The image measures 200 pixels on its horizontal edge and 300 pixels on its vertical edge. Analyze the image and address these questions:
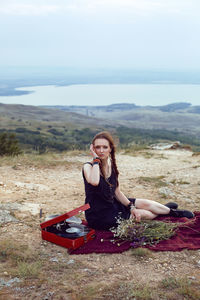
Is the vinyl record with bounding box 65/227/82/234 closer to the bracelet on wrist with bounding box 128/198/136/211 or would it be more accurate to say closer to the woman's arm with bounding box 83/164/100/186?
the woman's arm with bounding box 83/164/100/186

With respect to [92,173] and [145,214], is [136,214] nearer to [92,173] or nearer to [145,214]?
[145,214]

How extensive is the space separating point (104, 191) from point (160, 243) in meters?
1.05

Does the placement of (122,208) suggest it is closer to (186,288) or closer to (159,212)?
(159,212)

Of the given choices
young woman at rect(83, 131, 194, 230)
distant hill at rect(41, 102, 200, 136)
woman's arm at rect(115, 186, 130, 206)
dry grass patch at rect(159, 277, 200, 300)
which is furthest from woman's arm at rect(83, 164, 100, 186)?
distant hill at rect(41, 102, 200, 136)

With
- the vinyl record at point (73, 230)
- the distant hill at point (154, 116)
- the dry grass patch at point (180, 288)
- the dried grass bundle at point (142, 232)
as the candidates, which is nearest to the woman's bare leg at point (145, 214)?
the dried grass bundle at point (142, 232)

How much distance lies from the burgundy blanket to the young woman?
23 cm

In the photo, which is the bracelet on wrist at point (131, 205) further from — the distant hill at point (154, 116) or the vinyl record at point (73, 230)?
the distant hill at point (154, 116)

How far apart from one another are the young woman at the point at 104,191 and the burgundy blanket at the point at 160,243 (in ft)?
0.77

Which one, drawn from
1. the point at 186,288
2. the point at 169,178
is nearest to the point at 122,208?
the point at 186,288

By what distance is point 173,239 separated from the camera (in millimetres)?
4340

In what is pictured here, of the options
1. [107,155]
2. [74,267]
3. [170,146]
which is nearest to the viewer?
[74,267]

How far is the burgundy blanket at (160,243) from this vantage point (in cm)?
401

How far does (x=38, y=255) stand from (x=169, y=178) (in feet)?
19.2

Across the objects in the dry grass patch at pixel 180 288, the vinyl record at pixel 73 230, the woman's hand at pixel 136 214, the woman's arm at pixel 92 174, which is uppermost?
the woman's arm at pixel 92 174
